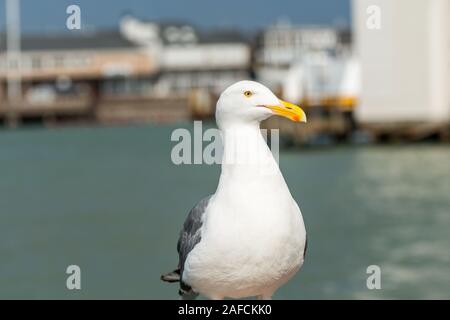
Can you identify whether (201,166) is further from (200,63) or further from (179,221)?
(200,63)

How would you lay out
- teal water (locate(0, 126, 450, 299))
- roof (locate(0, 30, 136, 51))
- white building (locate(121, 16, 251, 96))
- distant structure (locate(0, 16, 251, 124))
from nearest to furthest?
teal water (locate(0, 126, 450, 299)) < distant structure (locate(0, 16, 251, 124)) < roof (locate(0, 30, 136, 51)) < white building (locate(121, 16, 251, 96))

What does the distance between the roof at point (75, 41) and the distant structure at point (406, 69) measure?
36.9 meters

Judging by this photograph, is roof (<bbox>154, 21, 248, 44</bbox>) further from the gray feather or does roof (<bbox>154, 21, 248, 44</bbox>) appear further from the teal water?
the gray feather

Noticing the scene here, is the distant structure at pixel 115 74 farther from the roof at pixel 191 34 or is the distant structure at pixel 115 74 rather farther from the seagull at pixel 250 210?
the seagull at pixel 250 210

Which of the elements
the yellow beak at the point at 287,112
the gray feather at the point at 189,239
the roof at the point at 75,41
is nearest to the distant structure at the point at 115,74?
the roof at the point at 75,41

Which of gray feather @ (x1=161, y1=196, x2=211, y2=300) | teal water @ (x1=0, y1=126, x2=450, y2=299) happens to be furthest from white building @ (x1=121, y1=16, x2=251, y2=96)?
gray feather @ (x1=161, y1=196, x2=211, y2=300)

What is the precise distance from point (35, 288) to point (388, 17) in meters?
32.3

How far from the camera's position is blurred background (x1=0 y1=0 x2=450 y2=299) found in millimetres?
14008

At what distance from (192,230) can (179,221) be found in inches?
667

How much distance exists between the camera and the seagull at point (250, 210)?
230 cm

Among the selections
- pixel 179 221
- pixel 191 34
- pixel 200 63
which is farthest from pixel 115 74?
pixel 179 221

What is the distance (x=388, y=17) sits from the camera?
4184 centimetres

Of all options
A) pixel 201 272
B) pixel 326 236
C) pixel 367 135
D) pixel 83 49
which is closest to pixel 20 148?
pixel 367 135

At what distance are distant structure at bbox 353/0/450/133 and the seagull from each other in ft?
129
